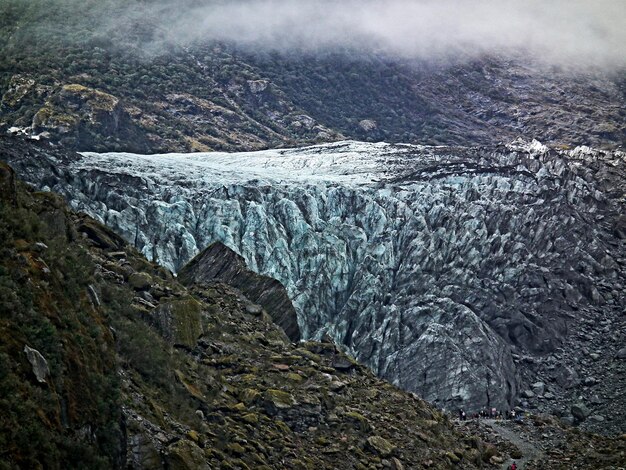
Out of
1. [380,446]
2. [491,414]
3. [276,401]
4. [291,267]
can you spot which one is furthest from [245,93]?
[276,401]

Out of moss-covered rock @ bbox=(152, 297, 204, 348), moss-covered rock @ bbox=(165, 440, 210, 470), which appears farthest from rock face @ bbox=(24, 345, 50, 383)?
moss-covered rock @ bbox=(152, 297, 204, 348)

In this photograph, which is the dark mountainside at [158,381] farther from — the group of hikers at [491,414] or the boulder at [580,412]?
the boulder at [580,412]

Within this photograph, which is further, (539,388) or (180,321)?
(539,388)

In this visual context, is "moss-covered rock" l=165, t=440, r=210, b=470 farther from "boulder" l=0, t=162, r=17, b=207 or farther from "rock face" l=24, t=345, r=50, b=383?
"boulder" l=0, t=162, r=17, b=207

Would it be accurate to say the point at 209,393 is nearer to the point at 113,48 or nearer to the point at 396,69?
the point at 113,48

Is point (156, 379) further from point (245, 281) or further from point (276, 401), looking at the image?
point (245, 281)
